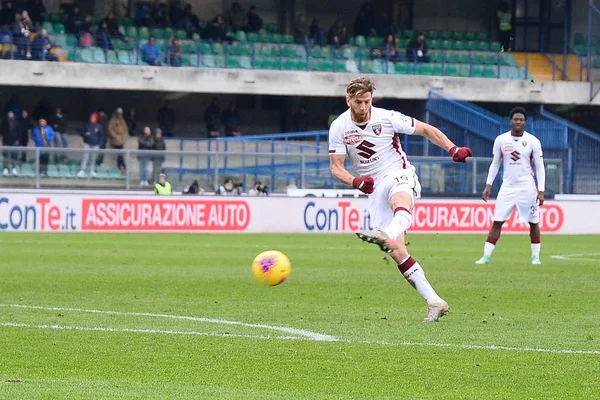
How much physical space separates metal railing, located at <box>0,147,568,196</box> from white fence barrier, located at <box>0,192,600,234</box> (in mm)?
1251

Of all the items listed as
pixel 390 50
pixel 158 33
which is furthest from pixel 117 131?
pixel 390 50

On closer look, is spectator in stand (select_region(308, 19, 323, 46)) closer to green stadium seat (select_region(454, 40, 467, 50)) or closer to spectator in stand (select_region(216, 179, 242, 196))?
green stadium seat (select_region(454, 40, 467, 50))

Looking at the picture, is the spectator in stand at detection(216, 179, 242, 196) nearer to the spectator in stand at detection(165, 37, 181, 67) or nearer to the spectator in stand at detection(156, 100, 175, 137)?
the spectator in stand at detection(165, 37, 181, 67)

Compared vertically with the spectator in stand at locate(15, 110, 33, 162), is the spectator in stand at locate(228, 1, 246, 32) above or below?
above

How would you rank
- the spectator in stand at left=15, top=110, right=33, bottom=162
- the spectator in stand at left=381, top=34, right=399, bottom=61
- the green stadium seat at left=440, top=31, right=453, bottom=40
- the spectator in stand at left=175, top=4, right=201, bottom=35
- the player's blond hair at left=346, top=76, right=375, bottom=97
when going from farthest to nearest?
the green stadium seat at left=440, top=31, right=453, bottom=40
the spectator in stand at left=381, top=34, right=399, bottom=61
the spectator in stand at left=175, top=4, right=201, bottom=35
the spectator in stand at left=15, top=110, right=33, bottom=162
the player's blond hair at left=346, top=76, right=375, bottom=97

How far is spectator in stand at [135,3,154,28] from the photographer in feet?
142

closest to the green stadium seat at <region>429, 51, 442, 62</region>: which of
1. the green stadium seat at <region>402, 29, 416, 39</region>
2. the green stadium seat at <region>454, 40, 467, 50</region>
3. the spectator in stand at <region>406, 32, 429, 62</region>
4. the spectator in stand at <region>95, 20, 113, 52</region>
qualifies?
the spectator in stand at <region>406, 32, 429, 62</region>

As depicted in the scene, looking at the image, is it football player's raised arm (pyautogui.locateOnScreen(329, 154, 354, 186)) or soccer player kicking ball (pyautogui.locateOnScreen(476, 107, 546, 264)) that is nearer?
football player's raised arm (pyautogui.locateOnScreen(329, 154, 354, 186))

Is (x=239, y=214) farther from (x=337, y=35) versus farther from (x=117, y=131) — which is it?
(x=337, y=35)

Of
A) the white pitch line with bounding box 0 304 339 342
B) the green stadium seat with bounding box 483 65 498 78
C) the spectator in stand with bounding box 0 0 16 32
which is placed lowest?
the white pitch line with bounding box 0 304 339 342

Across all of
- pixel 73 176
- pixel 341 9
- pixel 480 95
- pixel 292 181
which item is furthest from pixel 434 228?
pixel 341 9

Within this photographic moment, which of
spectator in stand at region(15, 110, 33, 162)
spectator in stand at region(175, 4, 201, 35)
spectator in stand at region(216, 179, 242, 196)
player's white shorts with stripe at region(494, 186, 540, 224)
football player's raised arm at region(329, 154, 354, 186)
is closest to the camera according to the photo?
football player's raised arm at region(329, 154, 354, 186)

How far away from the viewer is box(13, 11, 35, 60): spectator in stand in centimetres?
3941

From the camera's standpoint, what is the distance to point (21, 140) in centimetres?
3775
